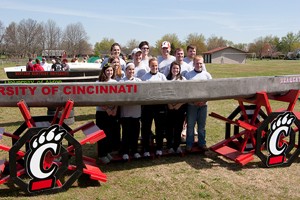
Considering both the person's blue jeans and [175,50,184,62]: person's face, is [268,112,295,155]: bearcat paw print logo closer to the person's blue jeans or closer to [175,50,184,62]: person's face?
the person's blue jeans

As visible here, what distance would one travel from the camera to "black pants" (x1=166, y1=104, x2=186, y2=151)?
5207 mm

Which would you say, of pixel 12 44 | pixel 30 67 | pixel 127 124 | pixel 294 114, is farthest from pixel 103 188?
pixel 12 44

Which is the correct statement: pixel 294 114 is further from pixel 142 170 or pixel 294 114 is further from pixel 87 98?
pixel 87 98

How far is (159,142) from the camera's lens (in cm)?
526

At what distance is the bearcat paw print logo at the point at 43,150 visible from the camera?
379 cm

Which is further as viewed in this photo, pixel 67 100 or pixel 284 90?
pixel 284 90

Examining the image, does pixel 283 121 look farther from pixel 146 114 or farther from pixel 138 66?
pixel 138 66

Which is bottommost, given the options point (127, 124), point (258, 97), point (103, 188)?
point (103, 188)

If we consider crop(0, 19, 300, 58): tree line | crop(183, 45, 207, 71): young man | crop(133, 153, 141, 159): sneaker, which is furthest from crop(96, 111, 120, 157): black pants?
crop(0, 19, 300, 58): tree line

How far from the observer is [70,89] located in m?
3.96

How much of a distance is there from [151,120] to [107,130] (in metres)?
0.69

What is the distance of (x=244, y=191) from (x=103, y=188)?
5.64ft

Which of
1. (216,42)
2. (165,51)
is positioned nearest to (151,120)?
(165,51)

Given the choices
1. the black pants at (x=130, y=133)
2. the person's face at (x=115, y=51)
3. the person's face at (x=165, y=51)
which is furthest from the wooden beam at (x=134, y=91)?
the person's face at (x=115, y=51)
